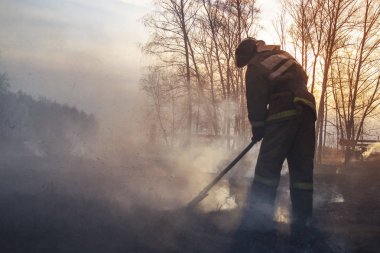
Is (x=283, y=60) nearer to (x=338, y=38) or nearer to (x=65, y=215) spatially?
(x=65, y=215)

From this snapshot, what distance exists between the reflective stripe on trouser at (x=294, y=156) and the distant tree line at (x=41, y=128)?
20.2ft

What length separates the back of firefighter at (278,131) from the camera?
11.9 ft

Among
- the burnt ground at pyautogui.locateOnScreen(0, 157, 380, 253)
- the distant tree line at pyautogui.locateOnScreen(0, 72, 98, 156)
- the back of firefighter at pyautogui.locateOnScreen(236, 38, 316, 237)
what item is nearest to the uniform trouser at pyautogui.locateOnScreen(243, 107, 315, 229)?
the back of firefighter at pyautogui.locateOnScreen(236, 38, 316, 237)

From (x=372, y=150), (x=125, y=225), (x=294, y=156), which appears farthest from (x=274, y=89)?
(x=372, y=150)

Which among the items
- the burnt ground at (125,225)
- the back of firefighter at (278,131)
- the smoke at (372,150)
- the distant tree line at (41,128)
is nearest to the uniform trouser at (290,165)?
the back of firefighter at (278,131)

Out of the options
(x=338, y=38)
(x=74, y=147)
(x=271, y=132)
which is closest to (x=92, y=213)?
(x=271, y=132)

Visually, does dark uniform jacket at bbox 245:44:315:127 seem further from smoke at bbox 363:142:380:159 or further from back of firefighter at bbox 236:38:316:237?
smoke at bbox 363:142:380:159

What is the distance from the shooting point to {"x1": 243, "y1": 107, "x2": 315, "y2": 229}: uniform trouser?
3.62 m

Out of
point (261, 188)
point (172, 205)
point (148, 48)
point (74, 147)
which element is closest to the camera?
point (261, 188)

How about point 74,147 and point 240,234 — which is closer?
point 240,234

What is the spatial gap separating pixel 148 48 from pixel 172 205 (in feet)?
49.8

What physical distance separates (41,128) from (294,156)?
75.9 feet

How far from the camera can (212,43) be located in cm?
1969

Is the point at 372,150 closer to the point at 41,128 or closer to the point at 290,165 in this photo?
the point at 290,165
